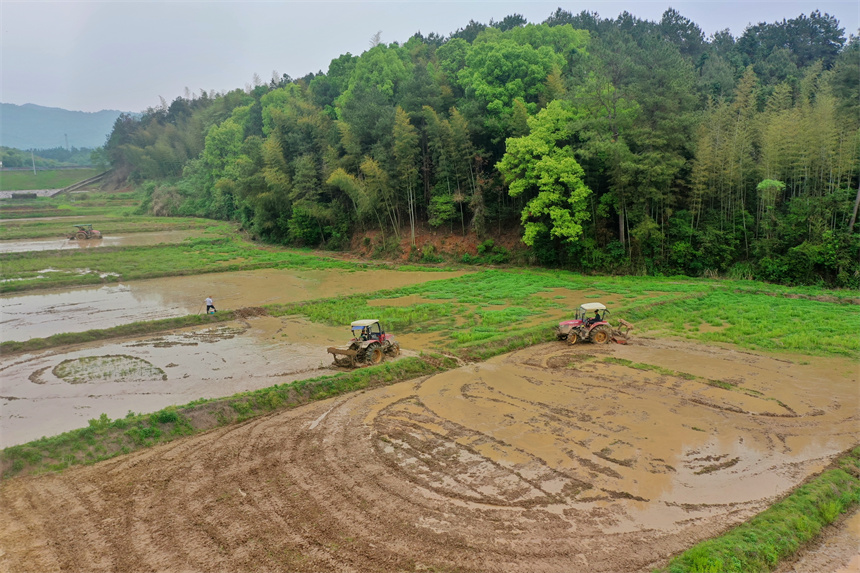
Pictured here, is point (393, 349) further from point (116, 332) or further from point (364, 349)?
point (116, 332)

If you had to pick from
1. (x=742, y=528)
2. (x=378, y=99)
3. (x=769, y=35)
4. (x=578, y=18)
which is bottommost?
(x=742, y=528)

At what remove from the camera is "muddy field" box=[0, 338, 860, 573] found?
24.9 ft

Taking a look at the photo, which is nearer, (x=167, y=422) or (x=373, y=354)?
(x=167, y=422)

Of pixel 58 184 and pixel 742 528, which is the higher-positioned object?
pixel 58 184

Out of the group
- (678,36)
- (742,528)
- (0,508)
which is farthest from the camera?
(678,36)

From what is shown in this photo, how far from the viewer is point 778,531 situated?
25.7 feet

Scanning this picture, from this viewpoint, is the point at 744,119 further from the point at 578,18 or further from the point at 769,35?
the point at 578,18

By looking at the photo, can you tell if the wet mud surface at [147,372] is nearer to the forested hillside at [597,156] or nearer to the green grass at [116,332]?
the green grass at [116,332]

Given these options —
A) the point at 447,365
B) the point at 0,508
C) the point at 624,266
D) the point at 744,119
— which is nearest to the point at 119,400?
the point at 0,508

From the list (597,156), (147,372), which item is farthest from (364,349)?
(597,156)

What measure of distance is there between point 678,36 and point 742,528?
238ft

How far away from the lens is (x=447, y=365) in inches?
655

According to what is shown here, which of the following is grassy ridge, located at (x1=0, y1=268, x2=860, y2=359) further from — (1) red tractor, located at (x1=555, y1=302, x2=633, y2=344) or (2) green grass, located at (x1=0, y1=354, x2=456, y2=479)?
(2) green grass, located at (x1=0, y1=354, x2=456, y2=479)

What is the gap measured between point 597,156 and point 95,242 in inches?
1797
